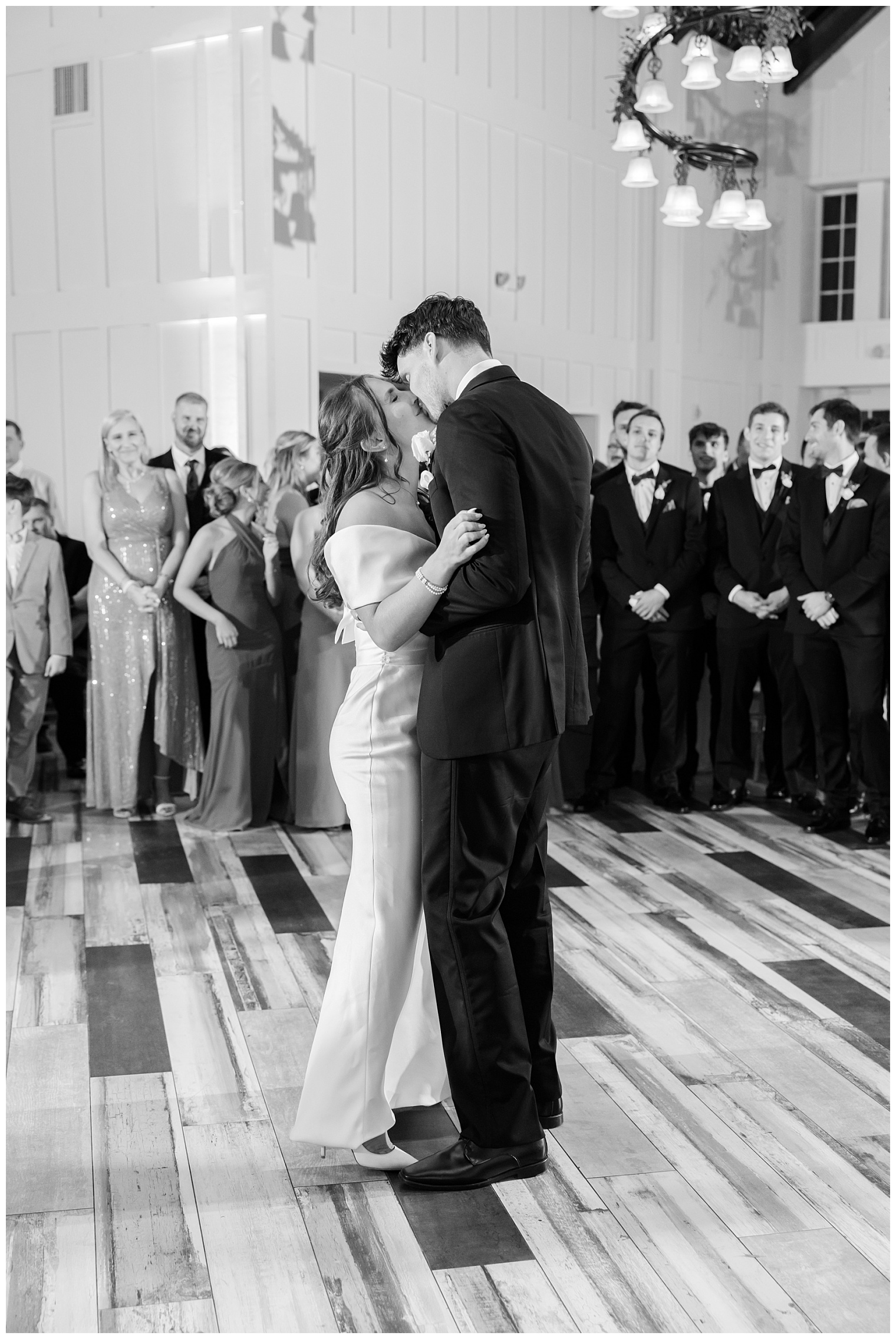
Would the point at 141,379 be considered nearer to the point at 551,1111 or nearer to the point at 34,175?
the point at 34,175

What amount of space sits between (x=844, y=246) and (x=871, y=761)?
32.4 ft

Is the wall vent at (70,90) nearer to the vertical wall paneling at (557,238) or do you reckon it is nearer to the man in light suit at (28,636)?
the vertical wall paneling at (557,238)

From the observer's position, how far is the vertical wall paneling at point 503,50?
10.6 meters

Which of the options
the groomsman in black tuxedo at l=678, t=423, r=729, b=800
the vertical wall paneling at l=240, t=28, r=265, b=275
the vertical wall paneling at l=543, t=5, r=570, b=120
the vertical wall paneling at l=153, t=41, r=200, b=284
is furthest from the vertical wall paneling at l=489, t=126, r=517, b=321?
the groomsman in black tuxedo at l=678, t=423, r=729, b=800

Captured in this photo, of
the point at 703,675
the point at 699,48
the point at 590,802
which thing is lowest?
the point at 590,802

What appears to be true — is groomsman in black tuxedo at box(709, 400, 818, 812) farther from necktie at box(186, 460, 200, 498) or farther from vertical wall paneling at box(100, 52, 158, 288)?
vertical wall paneling at box(100, 52, 158, 288)

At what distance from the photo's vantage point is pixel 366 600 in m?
2.54

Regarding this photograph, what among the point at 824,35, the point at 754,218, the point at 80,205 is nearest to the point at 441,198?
the point at 754,218

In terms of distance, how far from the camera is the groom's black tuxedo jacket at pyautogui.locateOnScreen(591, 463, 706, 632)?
589 centimetres

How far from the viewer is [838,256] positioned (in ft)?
45.5

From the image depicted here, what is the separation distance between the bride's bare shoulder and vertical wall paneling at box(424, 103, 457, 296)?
7.90 meters

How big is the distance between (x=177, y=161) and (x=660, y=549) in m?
5.06

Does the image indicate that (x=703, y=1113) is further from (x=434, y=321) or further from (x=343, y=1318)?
(x=434, y=321)

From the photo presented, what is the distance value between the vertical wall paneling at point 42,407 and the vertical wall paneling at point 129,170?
74 cm
